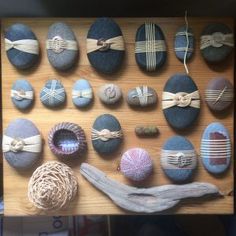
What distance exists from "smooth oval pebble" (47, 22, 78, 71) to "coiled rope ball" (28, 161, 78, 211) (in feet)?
0.67

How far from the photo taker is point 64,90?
0.77 m

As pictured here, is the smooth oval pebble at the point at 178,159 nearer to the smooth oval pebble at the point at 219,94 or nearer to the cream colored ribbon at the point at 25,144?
the smooth oval pebble at the point at 219,94


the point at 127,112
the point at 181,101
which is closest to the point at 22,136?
the point at 127,112

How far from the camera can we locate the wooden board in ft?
2.53

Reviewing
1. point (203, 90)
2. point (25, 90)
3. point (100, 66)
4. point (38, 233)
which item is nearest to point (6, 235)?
point (38, 233)

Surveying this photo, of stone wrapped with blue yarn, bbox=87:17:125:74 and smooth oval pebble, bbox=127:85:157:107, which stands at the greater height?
stone wrapped with blue yarn, bbox=87:17:125:74

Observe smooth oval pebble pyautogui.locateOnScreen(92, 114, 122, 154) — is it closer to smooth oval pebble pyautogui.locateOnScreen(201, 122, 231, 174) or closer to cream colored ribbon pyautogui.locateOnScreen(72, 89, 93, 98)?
cream colored ribbon pyautogui.locateOnScreen(72, 89, 93, 98)

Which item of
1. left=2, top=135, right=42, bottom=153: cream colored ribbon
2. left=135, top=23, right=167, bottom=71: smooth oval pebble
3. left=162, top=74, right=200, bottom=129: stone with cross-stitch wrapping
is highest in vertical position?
left=135, top=23, right=167, bottom=71: smooth oval pebble

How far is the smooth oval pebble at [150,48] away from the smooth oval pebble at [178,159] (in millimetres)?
160

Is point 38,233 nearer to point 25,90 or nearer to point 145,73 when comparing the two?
point 25,90

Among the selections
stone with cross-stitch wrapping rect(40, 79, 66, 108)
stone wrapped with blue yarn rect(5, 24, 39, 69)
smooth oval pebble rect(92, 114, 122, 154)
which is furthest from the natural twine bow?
stone wrapped with blue yarn rect(5, 24, 39, 69)

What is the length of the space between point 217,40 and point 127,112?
0.76ft

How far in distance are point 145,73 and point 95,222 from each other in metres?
0.41

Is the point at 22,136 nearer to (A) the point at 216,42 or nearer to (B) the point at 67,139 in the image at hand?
(B) the point at 67,139
